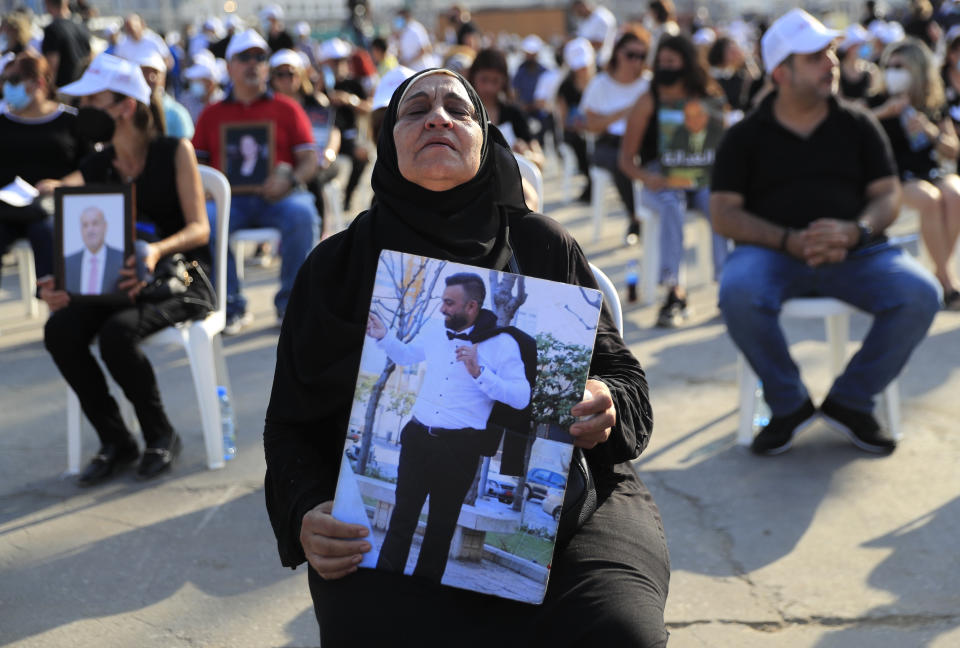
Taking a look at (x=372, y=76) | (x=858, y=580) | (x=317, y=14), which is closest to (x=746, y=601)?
(x=858, y=580)

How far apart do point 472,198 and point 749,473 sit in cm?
215

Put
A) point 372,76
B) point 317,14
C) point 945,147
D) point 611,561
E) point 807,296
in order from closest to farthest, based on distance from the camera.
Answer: point 611,561, point 807,296, point 945,147, point 372,76, point 317,14

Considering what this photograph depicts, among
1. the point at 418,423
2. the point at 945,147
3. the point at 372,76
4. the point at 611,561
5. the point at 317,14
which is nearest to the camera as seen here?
the point at 418,423

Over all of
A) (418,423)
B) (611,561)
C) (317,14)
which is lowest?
(611,561)

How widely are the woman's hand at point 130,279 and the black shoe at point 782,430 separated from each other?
2499 millimetres

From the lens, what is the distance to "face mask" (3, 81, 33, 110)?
6.40 m

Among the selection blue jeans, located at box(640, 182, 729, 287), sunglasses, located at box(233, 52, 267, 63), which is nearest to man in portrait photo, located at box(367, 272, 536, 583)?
blue jeans, located at box(640, 182, 729, 287)

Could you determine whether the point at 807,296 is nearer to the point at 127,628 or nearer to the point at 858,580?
the point at 858,580

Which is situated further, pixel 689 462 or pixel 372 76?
pixel 372 76

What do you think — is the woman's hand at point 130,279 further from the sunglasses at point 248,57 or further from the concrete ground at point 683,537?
the sunglasses at point 248,57

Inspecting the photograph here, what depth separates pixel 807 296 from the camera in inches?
168

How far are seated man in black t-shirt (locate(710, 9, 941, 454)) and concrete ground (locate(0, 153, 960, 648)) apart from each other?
0.97 ft

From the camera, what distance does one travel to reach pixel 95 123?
4398mm

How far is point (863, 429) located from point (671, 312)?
7.02 feet
